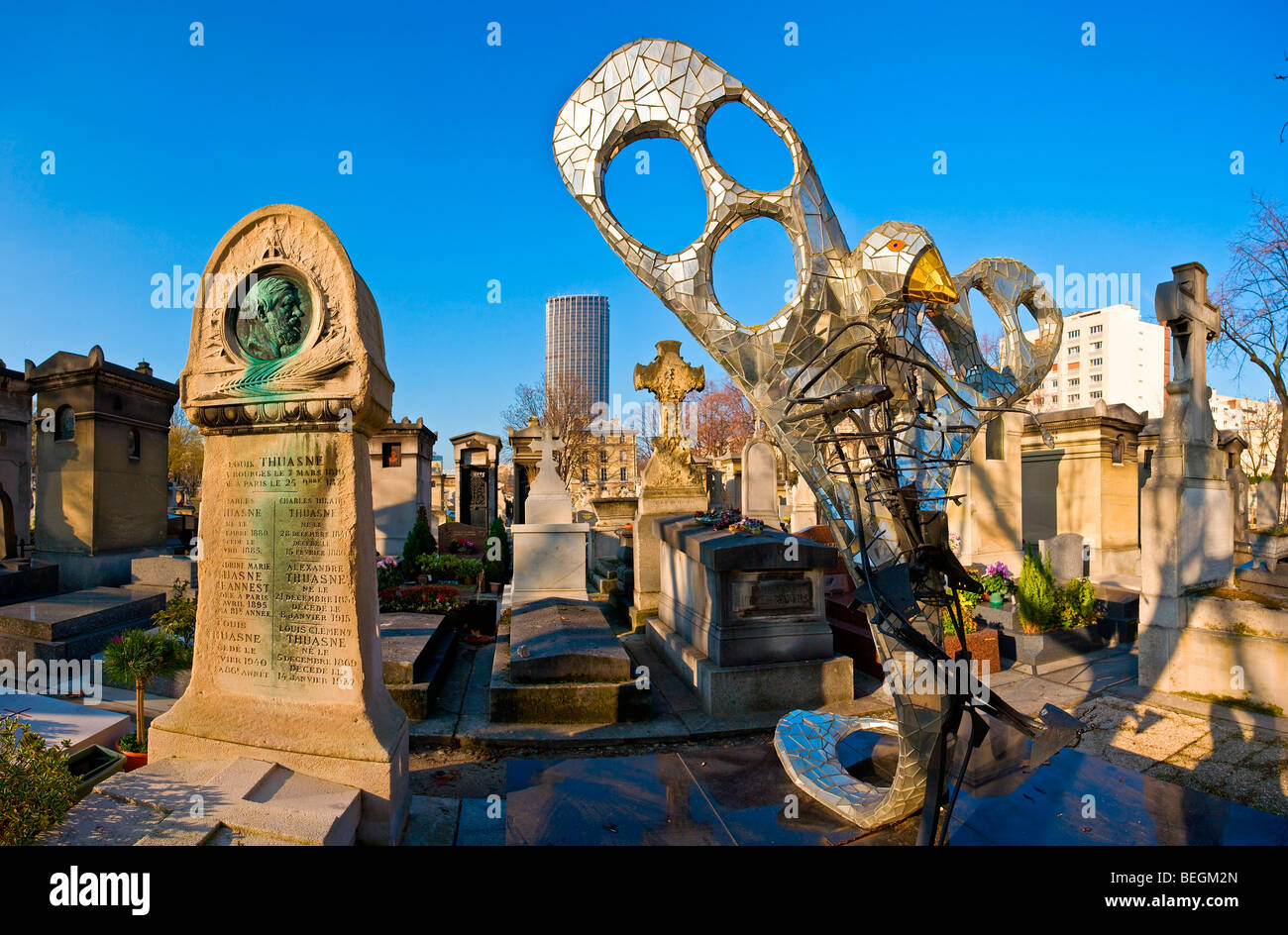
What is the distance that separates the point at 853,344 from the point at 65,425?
44.1 ft

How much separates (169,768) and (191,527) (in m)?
16.4

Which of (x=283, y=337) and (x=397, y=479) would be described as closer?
(x=283, y=337)

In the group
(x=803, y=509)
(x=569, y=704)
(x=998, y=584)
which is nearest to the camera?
(x=569, y=704)

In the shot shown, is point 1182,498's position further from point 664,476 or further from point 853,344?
point 664,476

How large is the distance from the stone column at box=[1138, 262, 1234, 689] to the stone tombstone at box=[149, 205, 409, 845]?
7.47 m

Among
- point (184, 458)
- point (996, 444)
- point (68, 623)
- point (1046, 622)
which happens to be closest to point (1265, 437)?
point (996, 444)

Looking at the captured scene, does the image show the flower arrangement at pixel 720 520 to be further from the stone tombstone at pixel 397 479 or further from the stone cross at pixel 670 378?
the stone tombstone at pixel 397 479

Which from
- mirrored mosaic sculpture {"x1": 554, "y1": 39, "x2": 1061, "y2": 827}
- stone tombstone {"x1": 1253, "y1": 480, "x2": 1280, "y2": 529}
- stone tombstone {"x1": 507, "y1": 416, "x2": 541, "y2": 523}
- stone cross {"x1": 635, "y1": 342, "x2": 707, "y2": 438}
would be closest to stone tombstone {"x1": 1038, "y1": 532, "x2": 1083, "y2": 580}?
mirrored mosaic sculpture {"x1": 554, "y1": 39, "x2": 1061, "y2": 827}

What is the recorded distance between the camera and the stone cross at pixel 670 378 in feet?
43.3

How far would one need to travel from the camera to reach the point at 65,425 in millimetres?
10984
